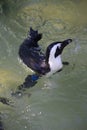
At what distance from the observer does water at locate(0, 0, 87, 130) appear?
488 cm

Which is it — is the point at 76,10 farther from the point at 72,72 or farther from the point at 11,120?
the point at 11,120

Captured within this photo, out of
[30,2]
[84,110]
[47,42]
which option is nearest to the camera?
[84,110]

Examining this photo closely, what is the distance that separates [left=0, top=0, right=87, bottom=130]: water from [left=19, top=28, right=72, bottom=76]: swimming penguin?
29cm

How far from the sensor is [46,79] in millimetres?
5078

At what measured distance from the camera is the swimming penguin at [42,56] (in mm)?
4402

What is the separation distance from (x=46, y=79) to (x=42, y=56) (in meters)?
0.53

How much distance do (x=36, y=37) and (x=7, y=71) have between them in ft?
2.91

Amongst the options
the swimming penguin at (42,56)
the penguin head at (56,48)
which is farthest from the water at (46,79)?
the penguin head at (56,48)

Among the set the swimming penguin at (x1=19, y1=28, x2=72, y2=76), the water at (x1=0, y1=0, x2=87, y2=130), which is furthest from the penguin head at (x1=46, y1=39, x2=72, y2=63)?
the water at (x1=0, y1=0, x2=87, y2=130)

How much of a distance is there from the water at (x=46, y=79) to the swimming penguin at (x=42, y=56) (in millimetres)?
287

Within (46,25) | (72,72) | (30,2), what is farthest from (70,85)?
(30,2)

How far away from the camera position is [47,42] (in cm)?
577

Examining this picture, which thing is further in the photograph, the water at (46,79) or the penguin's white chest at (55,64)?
the water at (46,79)

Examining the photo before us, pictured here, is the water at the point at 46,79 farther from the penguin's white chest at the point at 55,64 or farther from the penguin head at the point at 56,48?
the penguin head at the point at 56,48
